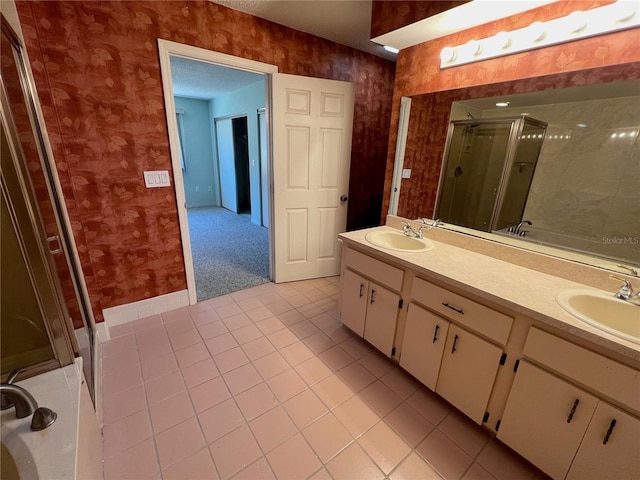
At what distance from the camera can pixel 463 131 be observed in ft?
6.09

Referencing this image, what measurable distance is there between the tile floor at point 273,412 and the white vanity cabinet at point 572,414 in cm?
24

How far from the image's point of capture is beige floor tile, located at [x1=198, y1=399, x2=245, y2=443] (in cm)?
138

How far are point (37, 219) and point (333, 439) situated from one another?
171cm

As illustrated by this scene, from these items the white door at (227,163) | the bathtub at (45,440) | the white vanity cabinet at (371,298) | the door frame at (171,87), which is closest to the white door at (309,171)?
the door frame at (171,87)

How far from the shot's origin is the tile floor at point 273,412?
4.10 ft

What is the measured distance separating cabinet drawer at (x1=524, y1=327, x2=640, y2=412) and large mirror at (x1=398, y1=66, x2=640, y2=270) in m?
0.58

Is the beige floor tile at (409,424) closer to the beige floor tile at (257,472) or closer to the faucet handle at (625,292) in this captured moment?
the beige floor tile at (257,472)

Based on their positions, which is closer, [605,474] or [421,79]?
[605,474]

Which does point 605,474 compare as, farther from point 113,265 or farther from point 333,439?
point 113,265

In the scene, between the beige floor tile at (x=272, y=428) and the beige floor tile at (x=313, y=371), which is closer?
the beige floor tile at (x=272, y=428)

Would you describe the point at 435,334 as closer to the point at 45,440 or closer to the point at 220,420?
the point at 220,420

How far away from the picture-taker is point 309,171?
2723mm

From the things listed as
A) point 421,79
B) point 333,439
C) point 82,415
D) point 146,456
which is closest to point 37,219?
point 82,415

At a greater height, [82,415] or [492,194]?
[492,194]
